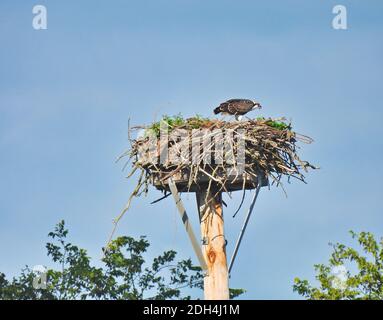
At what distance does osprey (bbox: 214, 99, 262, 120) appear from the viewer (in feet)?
47.3

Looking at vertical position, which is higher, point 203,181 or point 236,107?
point 236,107

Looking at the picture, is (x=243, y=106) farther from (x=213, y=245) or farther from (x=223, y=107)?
(x=213, y=245)

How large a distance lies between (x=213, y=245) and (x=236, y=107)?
8.11 feet

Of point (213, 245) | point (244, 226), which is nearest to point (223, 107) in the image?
point (244, 226)

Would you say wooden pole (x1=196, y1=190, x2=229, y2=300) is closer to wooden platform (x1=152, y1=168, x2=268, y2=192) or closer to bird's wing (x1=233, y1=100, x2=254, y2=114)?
wooden platform (x1=152, y1=168, x2=268, y2=192)

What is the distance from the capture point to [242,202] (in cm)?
1327

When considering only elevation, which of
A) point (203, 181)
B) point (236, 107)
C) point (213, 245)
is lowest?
point (213, 245)

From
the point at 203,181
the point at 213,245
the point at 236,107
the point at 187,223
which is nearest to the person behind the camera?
the point at 187,223

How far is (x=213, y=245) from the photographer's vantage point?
12.9m

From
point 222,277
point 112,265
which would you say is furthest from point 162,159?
point 112,265

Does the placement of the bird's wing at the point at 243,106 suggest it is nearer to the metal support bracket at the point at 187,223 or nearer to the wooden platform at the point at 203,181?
the wooden platform at the point at 203,181

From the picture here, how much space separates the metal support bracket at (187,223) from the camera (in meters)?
12.6
